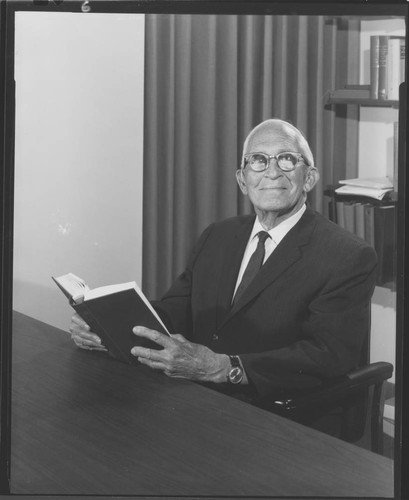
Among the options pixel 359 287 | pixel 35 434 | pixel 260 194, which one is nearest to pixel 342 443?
pixel 359 287

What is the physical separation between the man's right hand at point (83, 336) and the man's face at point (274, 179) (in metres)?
0.50

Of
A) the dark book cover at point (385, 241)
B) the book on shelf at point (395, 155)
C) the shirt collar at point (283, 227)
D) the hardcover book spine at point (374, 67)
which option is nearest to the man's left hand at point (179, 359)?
the shirt collar at point (283, 227)

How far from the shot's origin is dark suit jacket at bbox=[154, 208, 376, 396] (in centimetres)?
162

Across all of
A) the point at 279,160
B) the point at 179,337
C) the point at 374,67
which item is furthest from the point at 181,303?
the point at 374,67

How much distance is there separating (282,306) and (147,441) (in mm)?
441

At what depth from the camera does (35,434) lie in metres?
1.61

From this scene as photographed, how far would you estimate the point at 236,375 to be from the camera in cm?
161

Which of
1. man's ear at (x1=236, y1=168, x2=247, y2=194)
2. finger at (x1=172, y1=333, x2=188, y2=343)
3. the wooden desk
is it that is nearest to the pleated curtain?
man's ear at (x1=236, y1=168, x2=247, y2=194)

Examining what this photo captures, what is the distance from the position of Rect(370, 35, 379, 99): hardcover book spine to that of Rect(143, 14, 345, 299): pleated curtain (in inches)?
3.2

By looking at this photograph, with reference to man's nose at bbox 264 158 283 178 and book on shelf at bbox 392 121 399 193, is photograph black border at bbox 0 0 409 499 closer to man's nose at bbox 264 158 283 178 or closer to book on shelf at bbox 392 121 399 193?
book on shelf at bbox 392 121 399 193

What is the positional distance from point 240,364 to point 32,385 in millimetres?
509

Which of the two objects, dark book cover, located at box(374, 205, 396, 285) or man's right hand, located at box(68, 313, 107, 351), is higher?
dark book cover, located at box(374, 205, 396, 285)

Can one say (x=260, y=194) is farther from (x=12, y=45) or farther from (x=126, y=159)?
(x=12, y=45)

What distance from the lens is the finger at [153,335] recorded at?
1.59m
